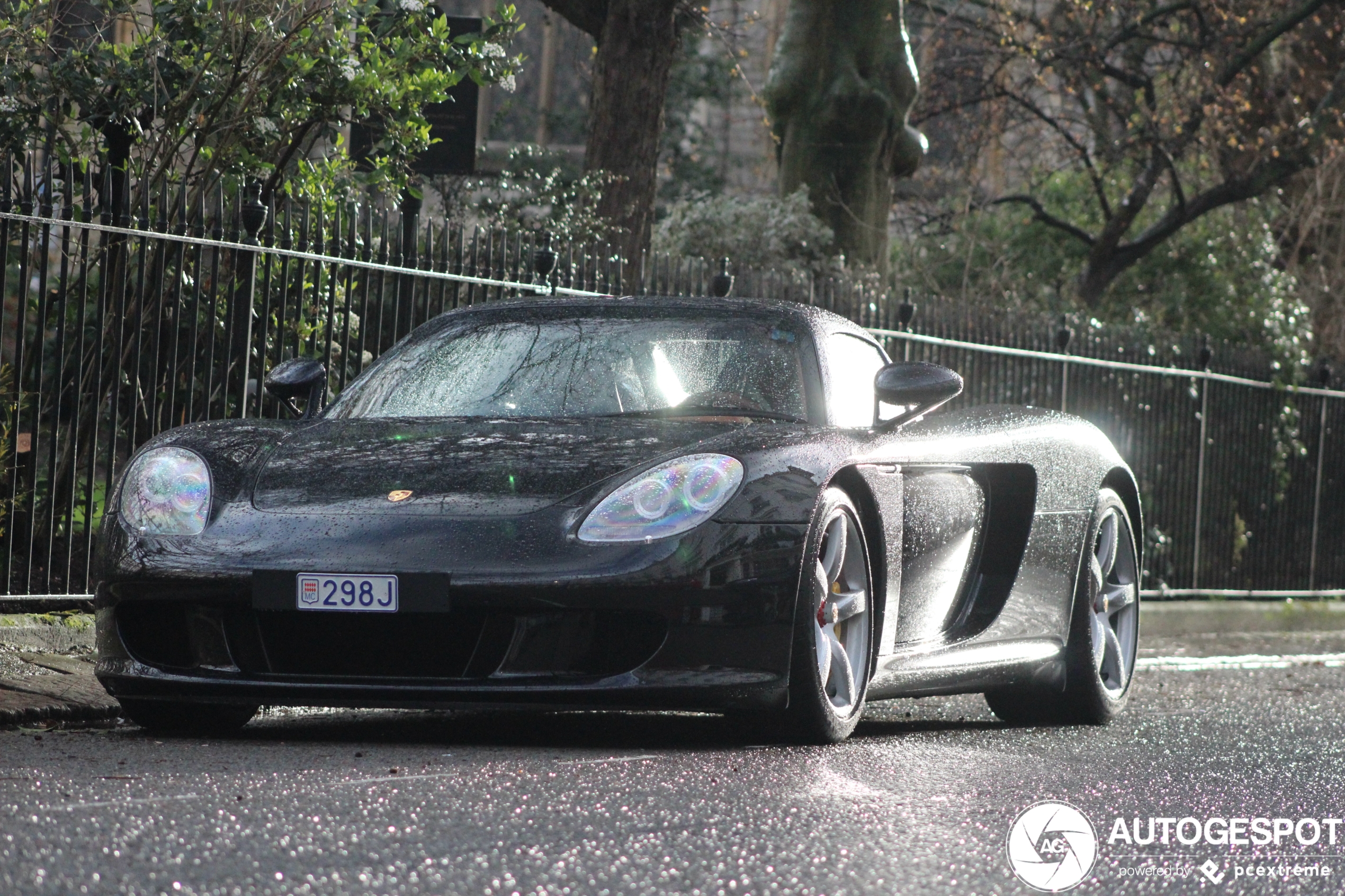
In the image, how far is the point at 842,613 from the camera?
6031 millimetres

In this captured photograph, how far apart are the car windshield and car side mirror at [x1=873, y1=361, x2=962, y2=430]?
248 mm

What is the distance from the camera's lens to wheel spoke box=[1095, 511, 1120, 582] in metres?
7.85

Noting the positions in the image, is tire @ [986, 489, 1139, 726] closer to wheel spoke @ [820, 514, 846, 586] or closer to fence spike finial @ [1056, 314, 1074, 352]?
wheel spoke @ [820, 514, 846, 586]

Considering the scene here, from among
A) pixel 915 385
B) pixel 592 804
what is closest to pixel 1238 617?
pixel 915 385

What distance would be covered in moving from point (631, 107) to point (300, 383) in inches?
340

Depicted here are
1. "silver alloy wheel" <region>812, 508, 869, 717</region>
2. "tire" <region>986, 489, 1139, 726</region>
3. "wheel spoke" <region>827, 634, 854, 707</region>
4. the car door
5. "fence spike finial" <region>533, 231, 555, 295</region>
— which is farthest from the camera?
"fence spike finial" <region>533, 231, 555, 295</region>

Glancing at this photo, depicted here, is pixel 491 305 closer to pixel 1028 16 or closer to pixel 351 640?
pixel 351 640

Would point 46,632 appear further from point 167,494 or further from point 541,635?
point 541,635

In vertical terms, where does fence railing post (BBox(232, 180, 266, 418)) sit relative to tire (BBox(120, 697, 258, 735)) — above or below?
above

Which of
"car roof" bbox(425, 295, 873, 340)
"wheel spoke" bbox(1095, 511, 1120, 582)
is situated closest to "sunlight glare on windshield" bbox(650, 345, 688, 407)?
"car roof" bbox(425, 295, 873, 340)

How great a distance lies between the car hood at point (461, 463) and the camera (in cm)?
564

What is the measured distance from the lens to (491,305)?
7297 mm

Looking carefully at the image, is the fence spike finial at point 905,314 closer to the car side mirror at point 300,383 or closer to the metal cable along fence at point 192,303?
the metal cable along fence at point 192,303

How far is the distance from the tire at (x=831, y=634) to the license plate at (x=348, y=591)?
105 cm
